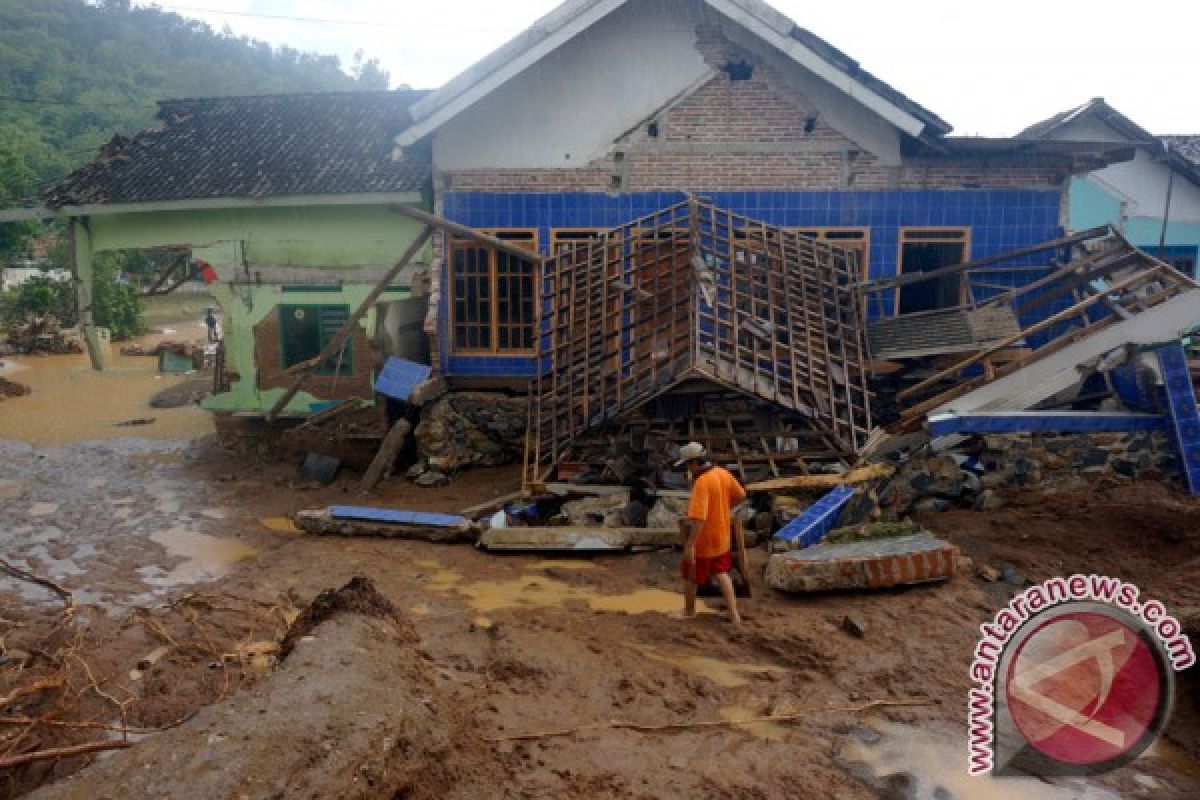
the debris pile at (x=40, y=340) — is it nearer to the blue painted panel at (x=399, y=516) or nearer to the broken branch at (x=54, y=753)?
the blue painted panel at (x=399, y=516)

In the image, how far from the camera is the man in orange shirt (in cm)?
686

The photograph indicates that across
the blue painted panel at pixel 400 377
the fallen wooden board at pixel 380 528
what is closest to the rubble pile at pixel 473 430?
the blue painted panel at pixel 400 377

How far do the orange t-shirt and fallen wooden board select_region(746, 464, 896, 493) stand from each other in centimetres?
192

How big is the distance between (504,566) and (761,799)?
457cm

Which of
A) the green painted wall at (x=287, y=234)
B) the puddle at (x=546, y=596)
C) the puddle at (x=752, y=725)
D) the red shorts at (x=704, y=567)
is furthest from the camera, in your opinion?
the green painted wall at (x=287, y=234)

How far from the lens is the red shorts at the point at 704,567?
699 cm

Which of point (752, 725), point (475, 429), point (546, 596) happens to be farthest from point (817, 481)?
point (475, 429)

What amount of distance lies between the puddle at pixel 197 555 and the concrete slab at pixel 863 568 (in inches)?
225

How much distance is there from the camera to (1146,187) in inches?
690

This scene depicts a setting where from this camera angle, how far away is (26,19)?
176 ft

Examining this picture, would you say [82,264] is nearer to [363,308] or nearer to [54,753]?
[363,308]

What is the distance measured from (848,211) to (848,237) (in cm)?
38

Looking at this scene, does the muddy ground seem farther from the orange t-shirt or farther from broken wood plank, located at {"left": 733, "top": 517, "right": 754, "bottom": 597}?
the orange t-shirt

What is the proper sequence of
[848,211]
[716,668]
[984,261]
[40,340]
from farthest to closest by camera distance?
[40,340]
[848,211]
[984,261]
[716,668]
